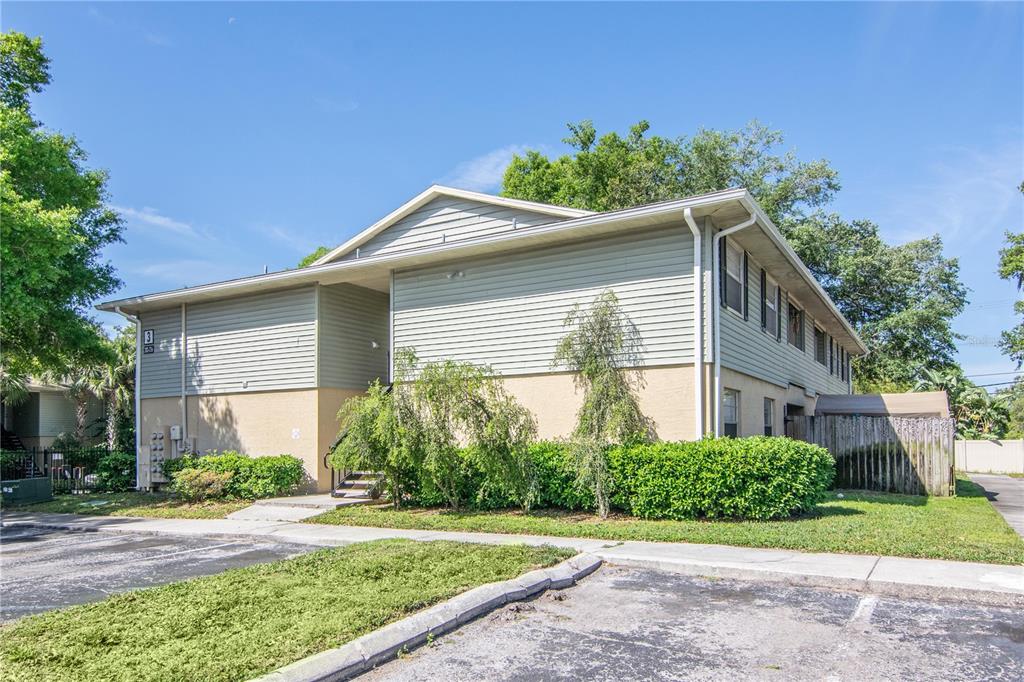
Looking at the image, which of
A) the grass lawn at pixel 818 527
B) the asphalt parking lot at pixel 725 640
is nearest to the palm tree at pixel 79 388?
the grass lawn at pixel 818 527

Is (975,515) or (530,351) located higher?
(530,351)

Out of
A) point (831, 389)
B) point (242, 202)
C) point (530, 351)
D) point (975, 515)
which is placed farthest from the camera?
point (831, 389)

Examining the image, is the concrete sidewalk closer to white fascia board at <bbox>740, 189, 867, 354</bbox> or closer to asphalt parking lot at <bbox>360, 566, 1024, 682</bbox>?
asphalt parking lot at <bbox>360, 566, 1024, 682</bbox>

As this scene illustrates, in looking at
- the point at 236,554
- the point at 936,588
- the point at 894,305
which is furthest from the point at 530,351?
the point at 894,305

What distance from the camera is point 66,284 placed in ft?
62.7

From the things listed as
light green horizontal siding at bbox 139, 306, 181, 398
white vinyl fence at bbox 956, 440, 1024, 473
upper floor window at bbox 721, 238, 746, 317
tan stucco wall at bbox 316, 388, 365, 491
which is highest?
upper floor window at bbox 721, 238, 746, 317

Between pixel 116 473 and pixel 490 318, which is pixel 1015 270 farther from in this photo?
pixel 116 473

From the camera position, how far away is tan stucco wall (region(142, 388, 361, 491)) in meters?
16.2

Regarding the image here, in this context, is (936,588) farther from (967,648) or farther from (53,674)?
(53,674)

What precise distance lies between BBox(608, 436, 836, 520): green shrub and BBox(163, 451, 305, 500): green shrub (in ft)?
25.0

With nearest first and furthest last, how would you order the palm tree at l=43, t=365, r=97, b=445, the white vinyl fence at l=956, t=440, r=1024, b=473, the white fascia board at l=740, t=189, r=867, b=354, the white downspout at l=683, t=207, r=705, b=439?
the white fascia board at l=740, t=189, r=867, b=354 < the white downspout at l=683, t=207, r=705, b=439 < the palm tree at l=43, t=365, r=97, b=445 < the white vinyl fence at l=956, t=440, r=1024, b=473

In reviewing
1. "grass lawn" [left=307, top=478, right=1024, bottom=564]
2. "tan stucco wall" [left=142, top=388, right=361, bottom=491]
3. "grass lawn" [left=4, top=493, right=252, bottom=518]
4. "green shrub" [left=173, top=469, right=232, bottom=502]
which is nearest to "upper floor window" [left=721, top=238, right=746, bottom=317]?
"grass lawn" [left=307, top=478, right=1024, bottom=564]

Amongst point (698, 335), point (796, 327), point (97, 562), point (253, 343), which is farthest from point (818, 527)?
point (253, 343)

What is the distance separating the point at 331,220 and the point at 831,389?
19.6 meters
